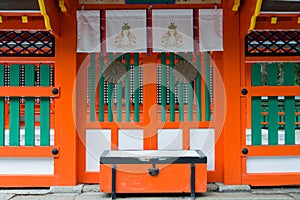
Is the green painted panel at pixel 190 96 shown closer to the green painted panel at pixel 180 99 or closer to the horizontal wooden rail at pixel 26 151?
the green painted panel at pixel 180 99

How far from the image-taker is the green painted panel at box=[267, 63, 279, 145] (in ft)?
18.2

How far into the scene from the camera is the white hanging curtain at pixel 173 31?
5.45m

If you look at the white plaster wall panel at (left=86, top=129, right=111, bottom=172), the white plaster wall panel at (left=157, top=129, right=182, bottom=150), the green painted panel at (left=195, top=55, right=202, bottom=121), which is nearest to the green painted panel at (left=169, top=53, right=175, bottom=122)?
the white plaster wall panel at (left=157, top=129, right=182, bottom=150)

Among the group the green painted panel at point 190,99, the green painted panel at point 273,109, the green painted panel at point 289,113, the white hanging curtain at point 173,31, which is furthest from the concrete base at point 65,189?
the green painted panel at point 289,113

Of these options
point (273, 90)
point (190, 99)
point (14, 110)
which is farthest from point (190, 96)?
point (14, 110)

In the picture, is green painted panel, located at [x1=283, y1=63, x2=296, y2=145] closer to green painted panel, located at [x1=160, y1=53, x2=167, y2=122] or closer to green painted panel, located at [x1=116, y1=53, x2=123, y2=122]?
green painted panel, located at [x1=160, y1=53, x2=167, y2=122]

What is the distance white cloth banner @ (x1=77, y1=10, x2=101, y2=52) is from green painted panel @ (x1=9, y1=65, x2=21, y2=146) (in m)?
1.06

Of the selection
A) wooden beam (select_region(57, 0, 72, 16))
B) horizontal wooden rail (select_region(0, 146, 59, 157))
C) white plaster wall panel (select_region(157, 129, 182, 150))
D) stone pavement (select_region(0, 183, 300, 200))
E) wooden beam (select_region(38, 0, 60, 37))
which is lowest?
stone pavement (select_region(0, 183, 300, 200))

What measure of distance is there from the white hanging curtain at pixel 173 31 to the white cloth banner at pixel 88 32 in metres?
0.89

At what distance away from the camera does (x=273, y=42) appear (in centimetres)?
564

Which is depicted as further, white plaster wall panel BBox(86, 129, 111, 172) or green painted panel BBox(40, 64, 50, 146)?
white plaster wall panel BBox(86, 129, 111, 172)

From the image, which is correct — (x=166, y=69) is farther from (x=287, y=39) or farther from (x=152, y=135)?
(x=287, y=39)

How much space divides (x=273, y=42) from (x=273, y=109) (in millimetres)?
1079

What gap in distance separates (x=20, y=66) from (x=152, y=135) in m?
2.38
